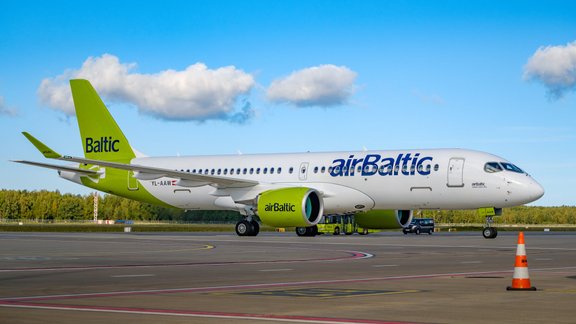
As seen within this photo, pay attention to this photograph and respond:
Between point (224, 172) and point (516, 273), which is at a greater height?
point (224, 172)

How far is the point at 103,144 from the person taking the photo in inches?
2229

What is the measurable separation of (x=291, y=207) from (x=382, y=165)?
201 inches

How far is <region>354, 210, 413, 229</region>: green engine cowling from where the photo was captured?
5072cm

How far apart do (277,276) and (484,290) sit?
514 centimetres

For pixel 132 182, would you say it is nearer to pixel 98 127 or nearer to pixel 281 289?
pixel 98 127

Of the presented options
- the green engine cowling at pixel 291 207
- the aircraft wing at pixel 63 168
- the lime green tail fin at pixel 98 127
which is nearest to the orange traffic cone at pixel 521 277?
the green engine cowling at pixel 291 207

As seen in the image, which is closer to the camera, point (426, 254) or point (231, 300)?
point (231, 300)

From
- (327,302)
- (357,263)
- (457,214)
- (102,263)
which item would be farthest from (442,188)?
(457,214)

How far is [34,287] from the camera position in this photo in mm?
15953

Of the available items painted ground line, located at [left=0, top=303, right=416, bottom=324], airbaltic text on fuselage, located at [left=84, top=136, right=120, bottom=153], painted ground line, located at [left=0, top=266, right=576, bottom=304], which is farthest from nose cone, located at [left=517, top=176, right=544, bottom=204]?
painted ground line, located at [left=0, top=303, right=416, bottom=324]

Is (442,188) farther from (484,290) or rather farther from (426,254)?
(484,290)

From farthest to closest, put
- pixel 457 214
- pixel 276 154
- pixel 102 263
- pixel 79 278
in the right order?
pixel 457 214 < pixel 276 154 < pixel 102 263 < pixel 79 278

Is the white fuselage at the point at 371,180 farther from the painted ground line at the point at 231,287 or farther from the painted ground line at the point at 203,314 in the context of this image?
the painted ground line at the point at 203,314

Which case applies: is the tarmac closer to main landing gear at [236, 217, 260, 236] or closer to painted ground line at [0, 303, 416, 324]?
painted ground line at [0, 303, 416, 324]
